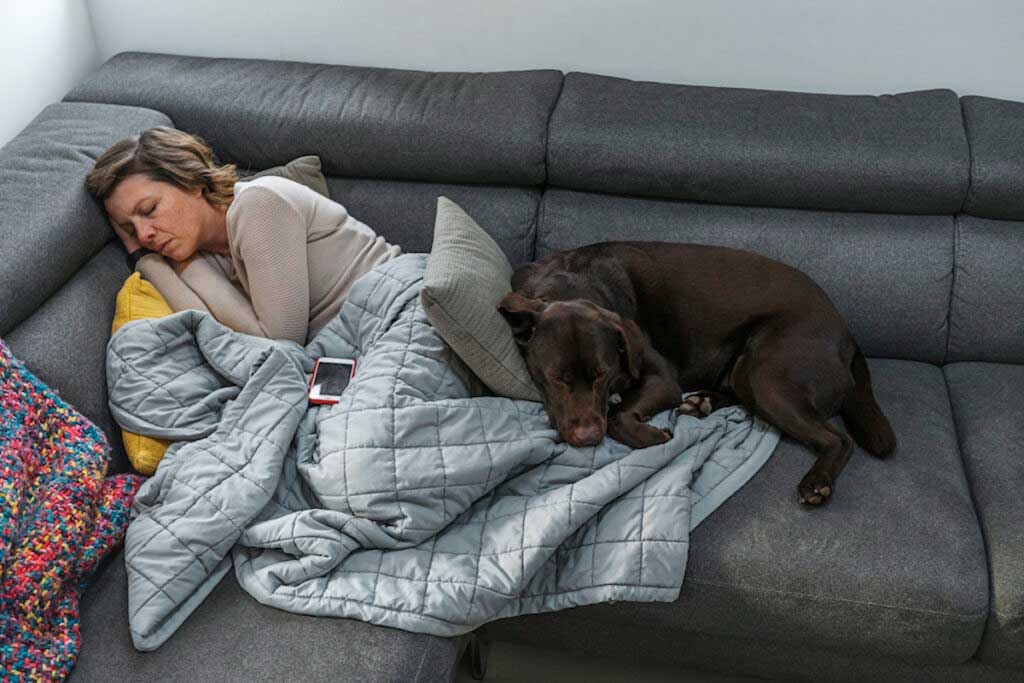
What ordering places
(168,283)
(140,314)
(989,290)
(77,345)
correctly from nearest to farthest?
(77,345) → (140,314) → (168,283) → (989,290)

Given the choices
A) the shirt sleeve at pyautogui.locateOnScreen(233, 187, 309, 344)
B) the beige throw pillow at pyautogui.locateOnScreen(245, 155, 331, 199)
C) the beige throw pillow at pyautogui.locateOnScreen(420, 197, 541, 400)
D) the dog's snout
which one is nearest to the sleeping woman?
the shirt sleeve at pyautogui.locateOnScreen(233, 187, 309, 344)

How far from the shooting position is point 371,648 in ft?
5.56

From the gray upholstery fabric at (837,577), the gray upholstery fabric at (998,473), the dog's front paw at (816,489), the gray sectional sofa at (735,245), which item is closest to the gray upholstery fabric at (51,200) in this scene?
the gray sectional sofa at (735,245)

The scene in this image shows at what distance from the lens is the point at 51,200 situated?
220 centimetres

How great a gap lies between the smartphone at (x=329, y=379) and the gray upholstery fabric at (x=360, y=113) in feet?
2.05

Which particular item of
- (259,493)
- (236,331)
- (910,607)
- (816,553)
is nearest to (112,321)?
(236,331)

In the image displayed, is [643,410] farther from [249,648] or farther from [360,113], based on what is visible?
[360,113]

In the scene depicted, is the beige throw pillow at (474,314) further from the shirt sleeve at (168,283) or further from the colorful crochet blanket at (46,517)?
the colorful crochet blanket at (46,517)

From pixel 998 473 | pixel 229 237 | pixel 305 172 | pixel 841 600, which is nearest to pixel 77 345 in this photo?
pixel 229 237

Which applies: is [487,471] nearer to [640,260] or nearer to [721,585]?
[721,585]

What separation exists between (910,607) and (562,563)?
625mm

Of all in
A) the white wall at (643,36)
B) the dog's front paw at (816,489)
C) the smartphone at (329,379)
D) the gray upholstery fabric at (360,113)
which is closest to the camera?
the dog's front paw at (816,489)

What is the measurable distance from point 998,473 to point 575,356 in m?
0.89

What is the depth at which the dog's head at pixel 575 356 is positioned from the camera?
6.58 ft
